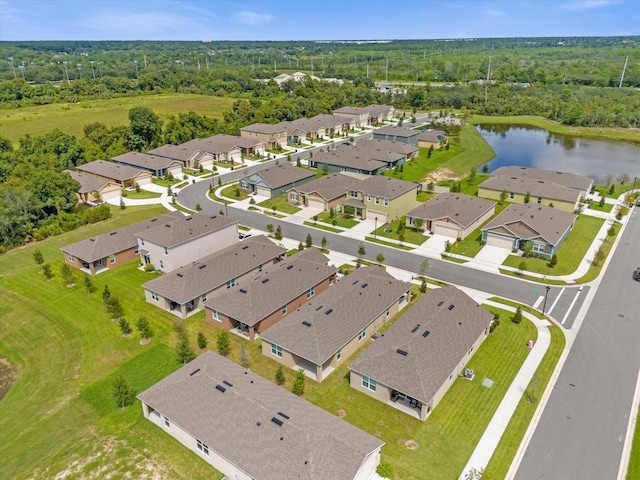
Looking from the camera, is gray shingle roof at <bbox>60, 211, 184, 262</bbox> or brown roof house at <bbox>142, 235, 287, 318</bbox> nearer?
brown roof house at <bbox>142, 235, 287, 318</bbox>

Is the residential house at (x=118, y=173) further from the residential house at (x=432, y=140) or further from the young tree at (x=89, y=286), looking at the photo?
the residential house at (x=432, y=140)

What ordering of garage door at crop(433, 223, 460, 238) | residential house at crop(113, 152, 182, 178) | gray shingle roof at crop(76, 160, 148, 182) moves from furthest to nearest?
residential house at crop(113, 152, 182, 178) < gray shingle roof at crop(76, 160, 148, 182) < garage door at crop(433, 223, 460, 238)

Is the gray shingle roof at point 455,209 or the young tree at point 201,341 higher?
the gray shingle roof at point 455,209

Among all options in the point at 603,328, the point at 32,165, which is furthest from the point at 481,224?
the point at 32,165

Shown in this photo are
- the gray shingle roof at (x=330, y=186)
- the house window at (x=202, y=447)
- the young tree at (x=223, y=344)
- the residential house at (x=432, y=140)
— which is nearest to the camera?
the house window at (x=202, y=447)

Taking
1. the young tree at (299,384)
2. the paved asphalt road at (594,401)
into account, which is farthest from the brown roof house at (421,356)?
the paved asphalt road at (594,401)

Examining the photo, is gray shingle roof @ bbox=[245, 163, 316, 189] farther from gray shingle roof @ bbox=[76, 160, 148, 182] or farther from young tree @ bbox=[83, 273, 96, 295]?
young tree @ bbox=[83, 273, 96, 295]

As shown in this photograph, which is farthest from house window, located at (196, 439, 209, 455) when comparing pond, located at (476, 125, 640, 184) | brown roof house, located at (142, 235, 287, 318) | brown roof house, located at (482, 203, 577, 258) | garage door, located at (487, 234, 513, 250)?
pond, located at (476, 125, 640, 184)
